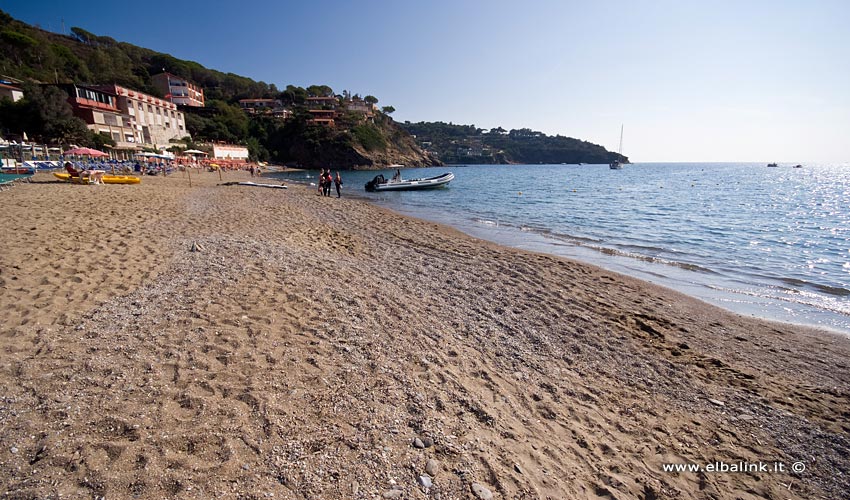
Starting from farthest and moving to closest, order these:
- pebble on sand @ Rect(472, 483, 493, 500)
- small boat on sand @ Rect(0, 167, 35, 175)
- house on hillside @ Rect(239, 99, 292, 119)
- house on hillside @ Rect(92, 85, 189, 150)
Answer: house on hillside @ Rect(239, 99, 292, 119), house on hillside @ Rect(92, 85, 189, 150), small boat on sand @ Rect(0, 167, 35, 175), pebble on sand @ Rect(472, 483, 493, 500)

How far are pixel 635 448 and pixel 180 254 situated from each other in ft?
25.8

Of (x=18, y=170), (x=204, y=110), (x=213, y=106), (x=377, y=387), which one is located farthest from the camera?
(x=213, y=106)

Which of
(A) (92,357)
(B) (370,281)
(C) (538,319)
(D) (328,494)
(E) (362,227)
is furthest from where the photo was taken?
(E) (362,227)

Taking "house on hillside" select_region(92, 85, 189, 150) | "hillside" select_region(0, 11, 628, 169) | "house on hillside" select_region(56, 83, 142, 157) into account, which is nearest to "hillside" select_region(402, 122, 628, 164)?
"hillside" select_region(0, 11, 628, 169)

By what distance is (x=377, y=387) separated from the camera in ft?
11.5

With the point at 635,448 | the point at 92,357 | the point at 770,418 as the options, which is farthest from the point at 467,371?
the point at 92,357

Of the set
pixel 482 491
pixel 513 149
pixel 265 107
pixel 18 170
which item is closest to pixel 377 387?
pixel 482 491

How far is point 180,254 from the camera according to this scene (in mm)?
7121

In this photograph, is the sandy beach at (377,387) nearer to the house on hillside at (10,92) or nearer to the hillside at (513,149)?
the house on hillside at (10,92)

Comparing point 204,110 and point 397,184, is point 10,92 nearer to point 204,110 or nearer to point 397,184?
point 204,110

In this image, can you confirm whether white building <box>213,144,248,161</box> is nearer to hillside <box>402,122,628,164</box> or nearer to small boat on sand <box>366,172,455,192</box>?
small boat on sand <box>366,172,455,192</box>

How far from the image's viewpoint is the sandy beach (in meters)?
2.52

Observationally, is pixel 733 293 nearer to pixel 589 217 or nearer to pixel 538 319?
pixel 538 319

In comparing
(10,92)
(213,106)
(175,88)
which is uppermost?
(175,88)
